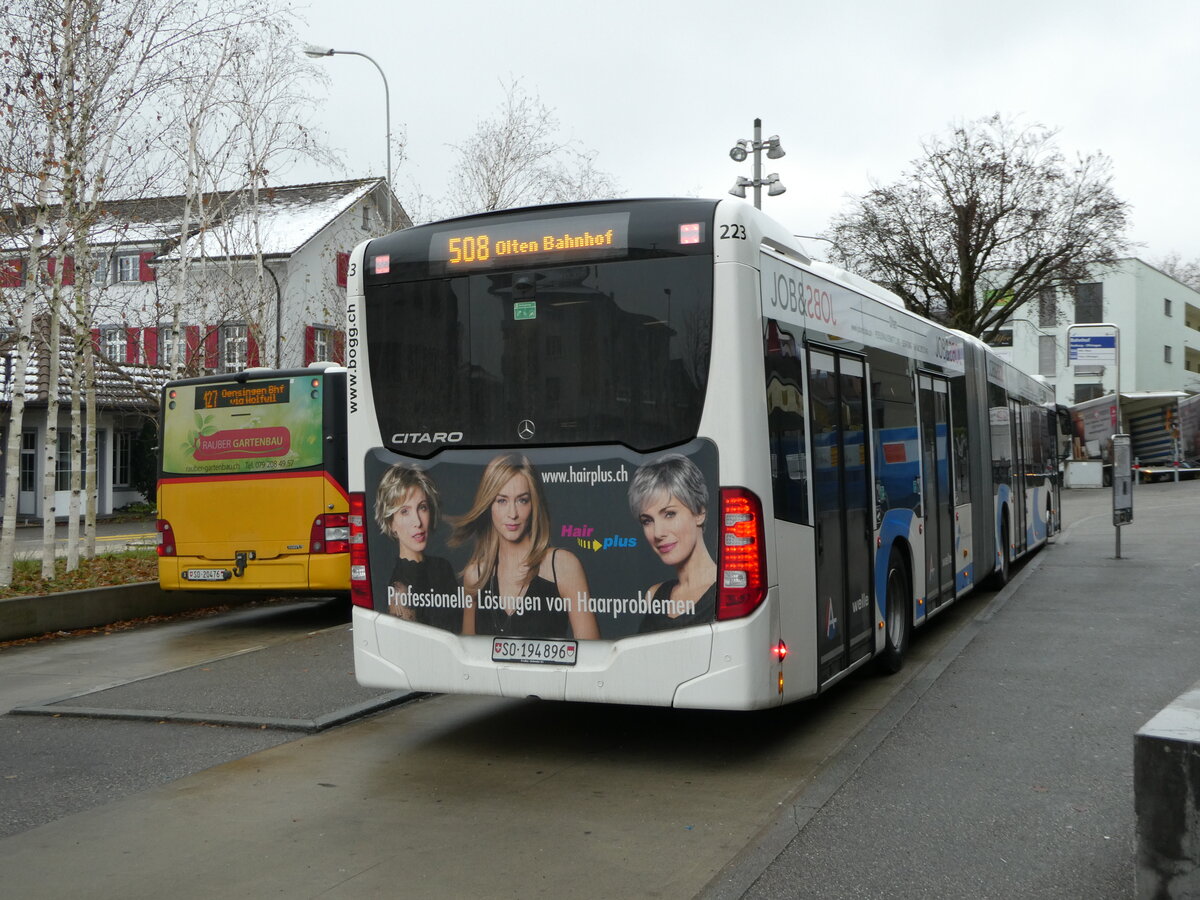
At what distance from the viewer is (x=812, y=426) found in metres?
7.45

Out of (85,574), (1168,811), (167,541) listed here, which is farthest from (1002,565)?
(1168,811)

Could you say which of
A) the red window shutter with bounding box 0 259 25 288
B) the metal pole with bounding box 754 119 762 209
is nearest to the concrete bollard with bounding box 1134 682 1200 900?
the red window shutter with bounding box 0 259 25 288

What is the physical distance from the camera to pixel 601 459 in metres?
6.81

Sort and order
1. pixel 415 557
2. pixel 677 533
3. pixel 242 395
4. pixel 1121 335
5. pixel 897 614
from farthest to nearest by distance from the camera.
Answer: pixel 1121 335 < pixel 242 395 < pixel 897 614 < pixel 415 557 < pixel 677 533

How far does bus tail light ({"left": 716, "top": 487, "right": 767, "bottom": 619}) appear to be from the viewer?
652cm

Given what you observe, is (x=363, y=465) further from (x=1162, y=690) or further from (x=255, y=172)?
(x=255, y=172)

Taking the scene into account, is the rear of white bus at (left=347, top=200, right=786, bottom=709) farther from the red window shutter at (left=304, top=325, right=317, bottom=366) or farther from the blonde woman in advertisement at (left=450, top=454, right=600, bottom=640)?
the red window shutter at (left=304, top=325, right=317, bottom=366)

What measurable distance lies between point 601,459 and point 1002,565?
9.99 m

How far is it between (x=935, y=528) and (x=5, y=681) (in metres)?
7.84

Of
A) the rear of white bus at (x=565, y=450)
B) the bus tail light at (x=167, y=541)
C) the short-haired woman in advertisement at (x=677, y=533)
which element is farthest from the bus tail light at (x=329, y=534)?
the short-haired woman in advertisement at (x=677, y=533)

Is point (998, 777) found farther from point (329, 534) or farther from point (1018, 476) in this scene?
point (1018, 476)

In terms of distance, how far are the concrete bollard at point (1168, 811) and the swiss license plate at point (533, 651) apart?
3.25m

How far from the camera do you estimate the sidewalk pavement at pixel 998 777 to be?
199 inches

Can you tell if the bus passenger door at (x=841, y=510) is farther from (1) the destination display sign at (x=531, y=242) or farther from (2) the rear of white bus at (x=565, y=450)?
(1) the destination display sign at (x=531, y=242)
